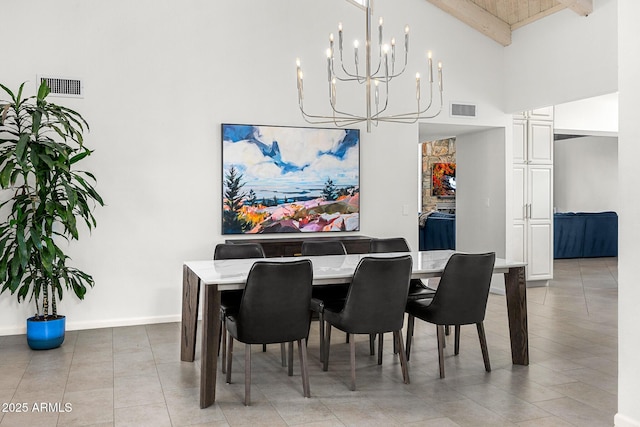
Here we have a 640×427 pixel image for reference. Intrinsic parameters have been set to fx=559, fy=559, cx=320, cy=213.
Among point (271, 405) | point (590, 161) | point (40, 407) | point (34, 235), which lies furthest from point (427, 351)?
point (590, 161)

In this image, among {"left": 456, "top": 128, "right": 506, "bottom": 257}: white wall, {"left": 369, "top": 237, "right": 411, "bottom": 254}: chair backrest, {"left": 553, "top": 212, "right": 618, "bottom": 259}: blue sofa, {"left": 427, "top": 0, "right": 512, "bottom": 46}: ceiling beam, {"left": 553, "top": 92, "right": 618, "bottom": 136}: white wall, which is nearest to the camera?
{"left": 369, "top": 237, "right": 411, "bottom": 254}: chair backrest

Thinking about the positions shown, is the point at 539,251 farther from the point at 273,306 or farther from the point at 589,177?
the point at 589,177

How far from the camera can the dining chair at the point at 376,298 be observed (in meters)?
3.49

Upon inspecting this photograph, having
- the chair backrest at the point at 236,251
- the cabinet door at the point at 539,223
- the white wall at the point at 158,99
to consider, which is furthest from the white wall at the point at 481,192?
the chair backrest at the point at 236,251

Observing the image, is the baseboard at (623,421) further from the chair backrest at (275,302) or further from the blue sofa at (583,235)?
the blue sofa at (583,235)

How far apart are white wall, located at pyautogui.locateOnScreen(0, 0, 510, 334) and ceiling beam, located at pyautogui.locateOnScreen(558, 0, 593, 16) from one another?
2.21 m

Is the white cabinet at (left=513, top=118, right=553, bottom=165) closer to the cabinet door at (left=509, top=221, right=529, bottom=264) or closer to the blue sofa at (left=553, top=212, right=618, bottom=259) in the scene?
the cabinet door at (left=509, top=221, right=529, bottom=264)

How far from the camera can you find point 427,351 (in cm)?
448

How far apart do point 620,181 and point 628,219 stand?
214 millimetres

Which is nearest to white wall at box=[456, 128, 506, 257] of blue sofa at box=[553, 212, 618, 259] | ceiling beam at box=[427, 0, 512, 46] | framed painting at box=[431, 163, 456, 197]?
ceiling beam at box=[427, 0, 512, 46]

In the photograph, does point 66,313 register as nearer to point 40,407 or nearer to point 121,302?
point 121,302

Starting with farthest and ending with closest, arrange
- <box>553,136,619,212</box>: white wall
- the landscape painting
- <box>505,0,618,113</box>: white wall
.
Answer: <box>553,136,619,212</box>: white wall
the landscape painting
<box>505,0,618,113</box>: white wall

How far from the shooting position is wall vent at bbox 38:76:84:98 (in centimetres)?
517

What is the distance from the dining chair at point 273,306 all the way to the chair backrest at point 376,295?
311 mm
